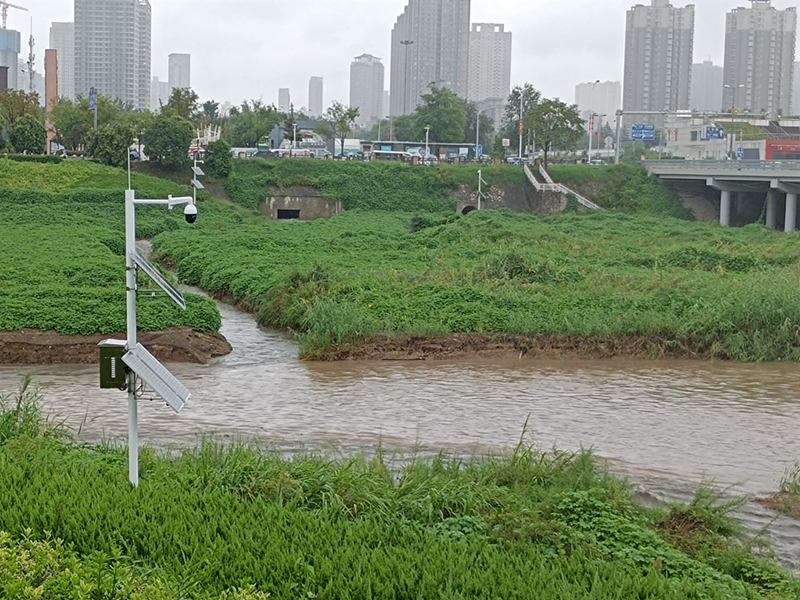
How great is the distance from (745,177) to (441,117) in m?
32.2

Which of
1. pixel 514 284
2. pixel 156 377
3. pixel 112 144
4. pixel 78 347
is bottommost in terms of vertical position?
pixel 78 347

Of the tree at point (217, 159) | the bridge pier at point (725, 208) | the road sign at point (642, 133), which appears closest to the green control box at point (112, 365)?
the tree at point (217, 159)

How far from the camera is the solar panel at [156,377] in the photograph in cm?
927

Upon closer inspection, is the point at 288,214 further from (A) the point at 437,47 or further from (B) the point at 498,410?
(A) the point at 437,47

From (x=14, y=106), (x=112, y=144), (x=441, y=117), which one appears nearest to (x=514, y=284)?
(x=112, y=144)

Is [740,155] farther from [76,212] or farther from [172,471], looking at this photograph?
[172,471]

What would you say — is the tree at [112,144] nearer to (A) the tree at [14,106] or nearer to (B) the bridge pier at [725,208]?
(A) the tree at [14,106]

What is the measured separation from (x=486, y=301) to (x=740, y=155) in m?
54.0

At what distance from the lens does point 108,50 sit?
157 meters

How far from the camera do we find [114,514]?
29.2 ft

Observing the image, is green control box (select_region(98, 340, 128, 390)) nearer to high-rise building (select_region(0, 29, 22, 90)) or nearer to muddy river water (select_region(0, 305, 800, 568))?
muddy river water (select_region(0, 305, 800, 568))

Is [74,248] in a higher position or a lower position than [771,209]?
lower

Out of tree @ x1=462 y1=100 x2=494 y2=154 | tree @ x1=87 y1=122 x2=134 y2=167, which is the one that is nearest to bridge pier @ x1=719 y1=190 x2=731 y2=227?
tree @ x1=87 y1=122 x2=134 y2=167

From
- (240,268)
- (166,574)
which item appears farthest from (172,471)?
(240,268)
